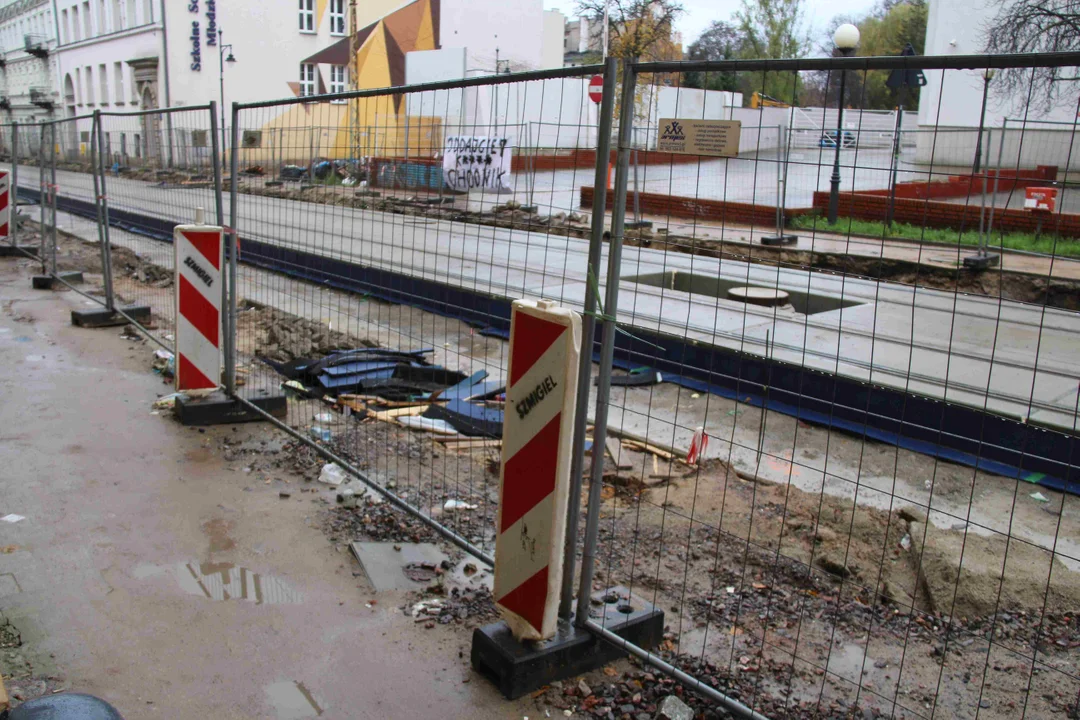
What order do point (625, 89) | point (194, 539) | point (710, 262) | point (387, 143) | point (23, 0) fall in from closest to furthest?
point (625, 89), point (194, 539), point (387, 143), point (710, 262), point (23, 0)

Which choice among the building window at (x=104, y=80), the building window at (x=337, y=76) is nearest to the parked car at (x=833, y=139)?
the building window at (x=337, y=76)

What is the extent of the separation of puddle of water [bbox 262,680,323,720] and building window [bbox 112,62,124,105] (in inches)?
2237

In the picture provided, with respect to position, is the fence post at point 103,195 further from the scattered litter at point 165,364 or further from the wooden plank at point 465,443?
the wooden plank at point 465,443

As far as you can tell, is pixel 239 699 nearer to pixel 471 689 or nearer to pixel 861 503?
pixel 471 689

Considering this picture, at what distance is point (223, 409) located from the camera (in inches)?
252

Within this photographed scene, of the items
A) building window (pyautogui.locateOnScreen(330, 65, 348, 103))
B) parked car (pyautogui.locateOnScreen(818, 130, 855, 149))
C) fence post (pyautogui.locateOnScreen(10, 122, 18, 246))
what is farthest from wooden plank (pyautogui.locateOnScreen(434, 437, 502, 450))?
building window (pyautogui.locateOnScreen(330, 65, 348, 103))

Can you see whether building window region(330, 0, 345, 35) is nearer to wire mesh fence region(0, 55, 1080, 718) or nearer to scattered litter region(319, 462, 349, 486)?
wire mesh fence region(0, 55, 1080, 718)

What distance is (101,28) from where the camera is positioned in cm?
5434

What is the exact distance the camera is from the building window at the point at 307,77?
2025 inches

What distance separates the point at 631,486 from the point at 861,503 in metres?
1.40

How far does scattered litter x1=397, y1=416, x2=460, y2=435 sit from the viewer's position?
6410mm

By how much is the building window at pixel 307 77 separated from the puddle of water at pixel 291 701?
171ft

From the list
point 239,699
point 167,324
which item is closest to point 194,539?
point 239,699

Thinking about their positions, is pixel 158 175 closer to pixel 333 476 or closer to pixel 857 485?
pixel 333 476
